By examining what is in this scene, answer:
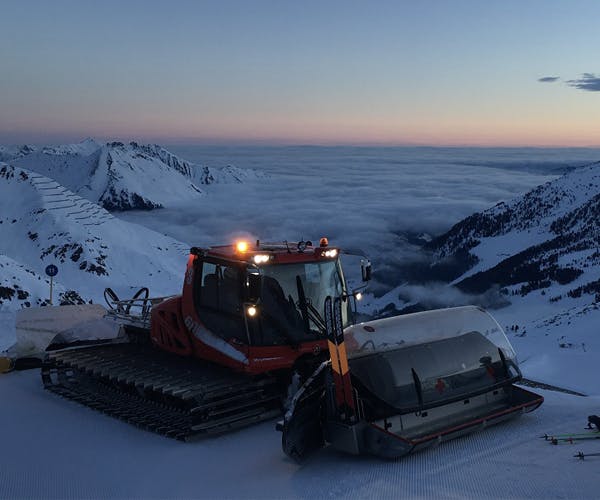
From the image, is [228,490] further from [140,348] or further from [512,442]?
[140,348]

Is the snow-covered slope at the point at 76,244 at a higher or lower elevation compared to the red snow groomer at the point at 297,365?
lower

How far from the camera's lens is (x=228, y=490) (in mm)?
6914

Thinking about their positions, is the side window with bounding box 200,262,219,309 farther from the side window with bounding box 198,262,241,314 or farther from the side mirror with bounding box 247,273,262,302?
the side mirror with bounding box 247,273,262,302

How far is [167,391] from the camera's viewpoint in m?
8.74

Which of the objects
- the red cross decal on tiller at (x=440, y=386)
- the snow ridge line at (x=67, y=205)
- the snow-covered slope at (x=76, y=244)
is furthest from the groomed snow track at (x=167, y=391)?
the snow ridge line at (x=67, y=205)

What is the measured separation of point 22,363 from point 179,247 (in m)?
77.7

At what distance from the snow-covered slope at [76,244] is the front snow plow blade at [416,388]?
38133 millimetres

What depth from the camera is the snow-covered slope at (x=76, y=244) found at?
6216 centimetres

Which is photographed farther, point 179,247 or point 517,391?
point 179,247

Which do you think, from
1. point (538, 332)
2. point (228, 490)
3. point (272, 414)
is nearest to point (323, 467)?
point (228, 490)

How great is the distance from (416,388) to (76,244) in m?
67.8

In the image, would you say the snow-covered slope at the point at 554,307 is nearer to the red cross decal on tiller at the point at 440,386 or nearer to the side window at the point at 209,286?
the red cross decal on tiller at the point at 440,386

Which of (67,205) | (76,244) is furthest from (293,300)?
(67,205)

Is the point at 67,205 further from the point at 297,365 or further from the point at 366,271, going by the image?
the point at 297,365
